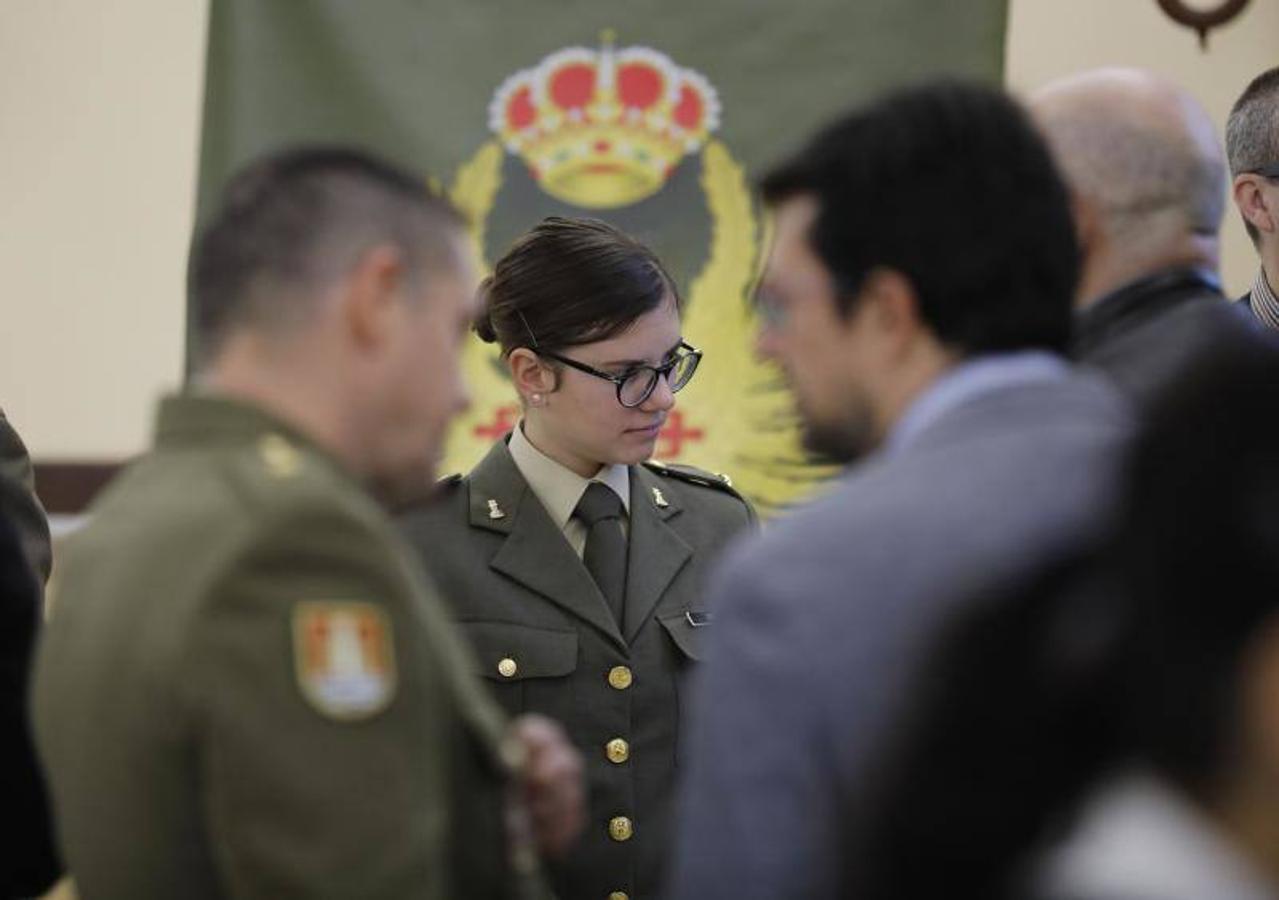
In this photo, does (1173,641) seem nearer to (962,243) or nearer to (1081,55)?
(962,243)

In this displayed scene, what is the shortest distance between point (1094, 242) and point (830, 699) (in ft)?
→ 2.39

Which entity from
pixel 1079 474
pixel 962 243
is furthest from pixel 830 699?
pixel 962 243

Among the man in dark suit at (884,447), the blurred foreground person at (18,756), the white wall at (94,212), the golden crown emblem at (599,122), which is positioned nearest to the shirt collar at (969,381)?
the man in dark suit at (884,447)

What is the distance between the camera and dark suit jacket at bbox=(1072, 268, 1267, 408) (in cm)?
171

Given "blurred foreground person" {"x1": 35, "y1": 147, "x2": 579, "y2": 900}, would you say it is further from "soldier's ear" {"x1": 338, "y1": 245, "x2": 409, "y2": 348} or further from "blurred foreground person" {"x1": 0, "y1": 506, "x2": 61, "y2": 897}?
"blurred foreground person" {"x1": 0, "y1": 506, "x2": 61, "y2": 897}

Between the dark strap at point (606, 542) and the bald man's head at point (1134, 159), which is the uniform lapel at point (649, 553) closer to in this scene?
the dark strap at point (606, 542)

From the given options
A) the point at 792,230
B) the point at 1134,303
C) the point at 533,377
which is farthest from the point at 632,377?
the point at 792,230

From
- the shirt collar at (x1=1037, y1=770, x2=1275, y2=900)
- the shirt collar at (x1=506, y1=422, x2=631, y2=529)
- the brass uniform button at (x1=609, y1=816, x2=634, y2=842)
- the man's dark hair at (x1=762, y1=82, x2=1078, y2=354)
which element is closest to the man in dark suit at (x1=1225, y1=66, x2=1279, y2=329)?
the shirt collar at (x1=506, y1=422, x2=631, y2=529)

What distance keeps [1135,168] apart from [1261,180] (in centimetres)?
117

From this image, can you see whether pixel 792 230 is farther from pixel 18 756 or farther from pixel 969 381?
pixel 18 756

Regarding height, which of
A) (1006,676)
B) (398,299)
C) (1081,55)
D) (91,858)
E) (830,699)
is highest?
(1081,55)

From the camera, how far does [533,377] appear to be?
2.43 meters

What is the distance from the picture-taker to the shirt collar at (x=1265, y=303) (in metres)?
2.88

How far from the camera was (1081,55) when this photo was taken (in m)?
3.70
